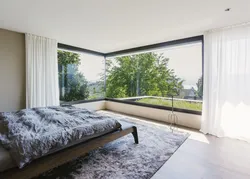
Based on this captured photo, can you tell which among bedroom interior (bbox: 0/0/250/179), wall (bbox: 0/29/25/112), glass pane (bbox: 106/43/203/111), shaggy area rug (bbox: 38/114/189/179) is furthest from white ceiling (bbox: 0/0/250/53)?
shaggy area rug (bbox: 38/114/189/179)

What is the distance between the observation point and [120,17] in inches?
104

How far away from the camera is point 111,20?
279 cm

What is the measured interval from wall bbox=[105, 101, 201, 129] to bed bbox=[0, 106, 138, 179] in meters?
1.94

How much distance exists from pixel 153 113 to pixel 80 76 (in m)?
Answer: 2.84

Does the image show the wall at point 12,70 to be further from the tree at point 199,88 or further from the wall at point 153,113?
the tree at point 199,88

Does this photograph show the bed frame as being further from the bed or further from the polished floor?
the polished floor

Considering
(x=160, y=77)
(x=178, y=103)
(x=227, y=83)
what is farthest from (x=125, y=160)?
(x=160, y=77)

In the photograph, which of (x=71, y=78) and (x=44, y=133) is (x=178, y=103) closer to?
(x=44, y=133)

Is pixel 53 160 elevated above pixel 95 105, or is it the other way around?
pixel 95 105

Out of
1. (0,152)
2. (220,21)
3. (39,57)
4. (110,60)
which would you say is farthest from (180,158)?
(110,60)

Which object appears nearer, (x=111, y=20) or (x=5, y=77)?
(x=111, y=20)

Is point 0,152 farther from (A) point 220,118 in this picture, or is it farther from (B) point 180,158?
Answer: (A) point 220,118

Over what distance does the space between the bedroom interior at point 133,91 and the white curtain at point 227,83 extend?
0.02 metres

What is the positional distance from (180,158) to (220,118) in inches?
63.2
